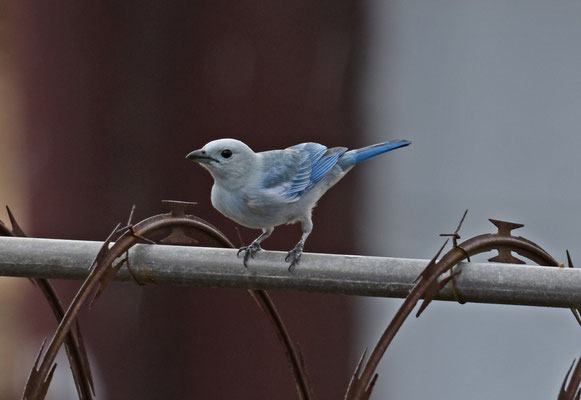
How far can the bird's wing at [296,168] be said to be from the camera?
1.54 m

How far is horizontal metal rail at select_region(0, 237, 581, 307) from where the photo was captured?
896mm

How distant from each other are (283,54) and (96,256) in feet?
7.91

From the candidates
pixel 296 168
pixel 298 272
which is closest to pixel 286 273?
pixel 298 272

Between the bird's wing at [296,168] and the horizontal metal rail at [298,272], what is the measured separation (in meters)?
0.55

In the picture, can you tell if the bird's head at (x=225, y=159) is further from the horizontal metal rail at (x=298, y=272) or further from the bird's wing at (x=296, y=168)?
the horizontal metal rail at (x=298, y=272)

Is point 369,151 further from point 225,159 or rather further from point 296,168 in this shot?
point 225,159

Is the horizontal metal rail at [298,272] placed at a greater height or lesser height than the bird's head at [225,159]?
lesser

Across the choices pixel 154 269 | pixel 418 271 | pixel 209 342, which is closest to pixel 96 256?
pixel 154 269

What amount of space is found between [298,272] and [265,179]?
632mm

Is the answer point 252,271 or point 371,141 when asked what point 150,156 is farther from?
point 252,271

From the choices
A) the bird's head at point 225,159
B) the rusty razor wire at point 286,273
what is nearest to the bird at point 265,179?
the bird's head at point 225,159

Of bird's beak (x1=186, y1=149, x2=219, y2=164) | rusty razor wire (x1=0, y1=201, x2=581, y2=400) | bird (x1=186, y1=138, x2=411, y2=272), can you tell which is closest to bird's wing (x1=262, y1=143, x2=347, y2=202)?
bird (x1=186, y1=138, x2=411, y2=272)

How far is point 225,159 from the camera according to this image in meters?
1.49

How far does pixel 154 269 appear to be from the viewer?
969mm
